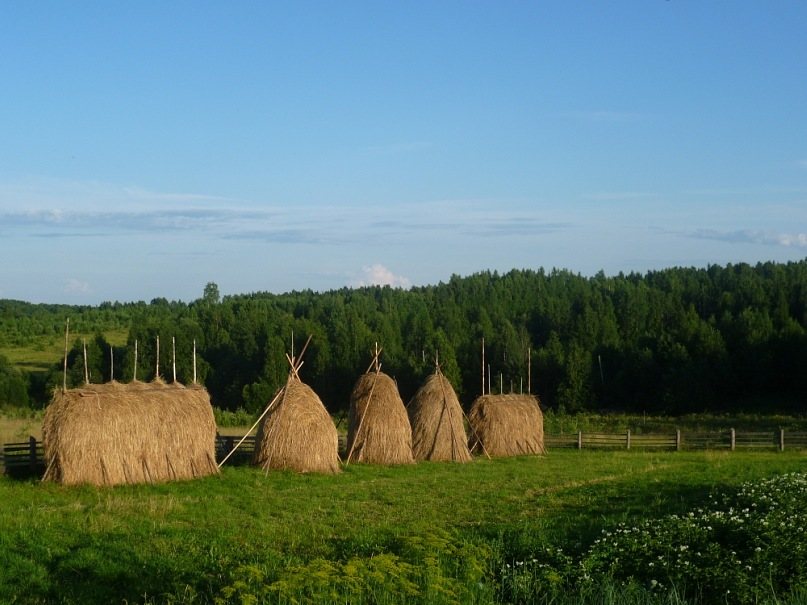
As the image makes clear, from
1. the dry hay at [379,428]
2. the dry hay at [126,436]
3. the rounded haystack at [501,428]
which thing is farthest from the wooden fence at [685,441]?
the dry hay at [126,436]

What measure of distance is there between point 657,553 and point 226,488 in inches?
463

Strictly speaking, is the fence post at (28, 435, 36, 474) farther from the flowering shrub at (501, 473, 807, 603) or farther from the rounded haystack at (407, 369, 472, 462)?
the flowering shrub at (501, 473, 807, 603)

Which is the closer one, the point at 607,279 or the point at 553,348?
the point at 553,348

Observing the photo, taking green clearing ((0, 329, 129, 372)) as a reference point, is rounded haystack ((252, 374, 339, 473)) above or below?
below

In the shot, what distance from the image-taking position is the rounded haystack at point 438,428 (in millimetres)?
28312

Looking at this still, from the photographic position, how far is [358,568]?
9.02 metres

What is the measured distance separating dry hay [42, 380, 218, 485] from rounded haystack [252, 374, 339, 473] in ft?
Answer: 5.09

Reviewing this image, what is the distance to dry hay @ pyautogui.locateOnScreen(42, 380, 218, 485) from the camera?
1962cm

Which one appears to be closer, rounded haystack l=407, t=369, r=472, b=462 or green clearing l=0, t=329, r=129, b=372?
rounded haystack l=407, t=369, r=472, b=462

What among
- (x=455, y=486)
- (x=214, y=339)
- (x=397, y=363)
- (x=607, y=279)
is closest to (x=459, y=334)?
(x=397, y=363)

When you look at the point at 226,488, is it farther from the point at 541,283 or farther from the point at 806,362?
the point at 541,283

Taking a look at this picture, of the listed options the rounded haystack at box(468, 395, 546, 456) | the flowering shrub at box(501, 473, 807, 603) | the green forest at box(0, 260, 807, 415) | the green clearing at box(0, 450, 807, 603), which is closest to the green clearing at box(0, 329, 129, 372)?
the green forest at box(0, 260, 807, 415)

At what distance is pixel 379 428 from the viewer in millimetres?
26438

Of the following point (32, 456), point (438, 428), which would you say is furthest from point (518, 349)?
point (32, 456)
